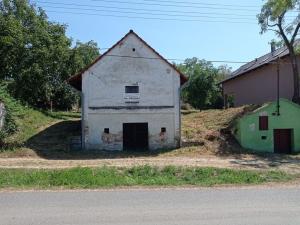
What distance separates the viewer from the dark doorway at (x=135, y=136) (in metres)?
31.3

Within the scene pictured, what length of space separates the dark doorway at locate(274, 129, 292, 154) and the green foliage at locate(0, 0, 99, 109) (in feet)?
69.6

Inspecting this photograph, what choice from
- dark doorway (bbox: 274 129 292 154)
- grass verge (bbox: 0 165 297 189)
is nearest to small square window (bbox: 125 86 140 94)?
dark doorway (bbox: 274 129 292 154)

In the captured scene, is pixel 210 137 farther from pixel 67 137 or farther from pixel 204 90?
pixel 204 90

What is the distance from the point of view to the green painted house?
31312mm

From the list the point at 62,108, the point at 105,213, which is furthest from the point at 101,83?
the point at 62,108

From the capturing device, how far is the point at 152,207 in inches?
462

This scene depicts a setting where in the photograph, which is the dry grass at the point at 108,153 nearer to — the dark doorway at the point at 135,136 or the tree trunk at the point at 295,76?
the dark doorway at the point at 135,136

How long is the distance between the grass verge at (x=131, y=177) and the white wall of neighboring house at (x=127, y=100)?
9.61m

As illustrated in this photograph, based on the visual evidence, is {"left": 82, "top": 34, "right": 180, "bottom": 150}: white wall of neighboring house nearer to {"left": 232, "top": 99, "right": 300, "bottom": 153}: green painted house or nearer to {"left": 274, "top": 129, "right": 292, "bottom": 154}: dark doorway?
{"left": 232, "top": 99, "right": 300, "bottom": 153}: green painted house

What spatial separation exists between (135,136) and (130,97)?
8.60ft

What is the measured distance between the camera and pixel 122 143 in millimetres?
30656

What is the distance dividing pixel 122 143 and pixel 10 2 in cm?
2086

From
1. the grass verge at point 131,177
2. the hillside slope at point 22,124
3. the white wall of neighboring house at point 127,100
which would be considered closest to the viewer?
the grass verge at point 131,177

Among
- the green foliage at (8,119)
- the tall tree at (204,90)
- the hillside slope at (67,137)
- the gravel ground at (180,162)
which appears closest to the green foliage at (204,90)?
the tall tree at (204,90)
